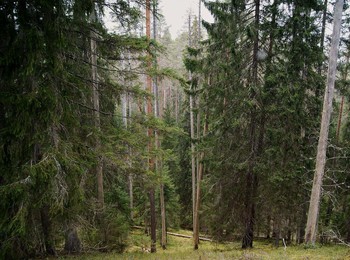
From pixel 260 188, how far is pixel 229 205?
5.13ft

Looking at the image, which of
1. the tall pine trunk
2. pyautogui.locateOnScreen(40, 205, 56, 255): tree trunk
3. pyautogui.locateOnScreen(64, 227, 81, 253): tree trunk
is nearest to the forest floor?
pyautogui.locateOnScreen(64, 227, 81, 253): tree trunk

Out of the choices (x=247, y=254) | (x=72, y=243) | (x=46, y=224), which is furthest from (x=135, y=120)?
(x=247, y=254)

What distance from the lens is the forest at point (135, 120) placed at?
14.7 feet

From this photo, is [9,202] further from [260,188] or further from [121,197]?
[121,197]

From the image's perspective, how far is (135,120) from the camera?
26.8ft

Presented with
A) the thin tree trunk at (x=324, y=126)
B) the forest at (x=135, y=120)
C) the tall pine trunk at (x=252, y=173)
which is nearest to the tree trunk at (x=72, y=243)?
the forest at (x=135, y=120)

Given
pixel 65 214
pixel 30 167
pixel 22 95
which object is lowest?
pixel 65 214

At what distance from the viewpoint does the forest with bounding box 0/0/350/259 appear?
4469mm

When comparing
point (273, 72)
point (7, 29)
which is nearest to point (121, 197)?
point (273, 72)

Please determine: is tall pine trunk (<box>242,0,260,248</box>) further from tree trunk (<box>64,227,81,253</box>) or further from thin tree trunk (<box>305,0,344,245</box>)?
tree trunk (<box>64,227,81,253</box>)

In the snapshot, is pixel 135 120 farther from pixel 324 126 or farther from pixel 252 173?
pixel 324 126

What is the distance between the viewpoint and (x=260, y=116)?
1075 centimetres

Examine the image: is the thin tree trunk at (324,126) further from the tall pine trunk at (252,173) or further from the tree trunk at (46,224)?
the tree trunk at (46,224)

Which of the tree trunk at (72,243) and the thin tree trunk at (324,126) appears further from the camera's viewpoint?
the thin tree trunk at (324,126)
